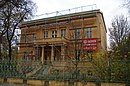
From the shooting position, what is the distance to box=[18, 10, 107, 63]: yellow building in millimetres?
30470

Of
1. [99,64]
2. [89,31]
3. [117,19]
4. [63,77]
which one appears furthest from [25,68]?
[117,19]

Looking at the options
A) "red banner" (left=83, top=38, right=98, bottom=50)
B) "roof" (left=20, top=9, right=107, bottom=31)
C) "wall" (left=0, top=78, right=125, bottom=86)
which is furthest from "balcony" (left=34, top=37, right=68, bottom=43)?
"wall" (left=0, top=78, right=125, bottom=86)

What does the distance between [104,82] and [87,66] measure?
230 centimetres

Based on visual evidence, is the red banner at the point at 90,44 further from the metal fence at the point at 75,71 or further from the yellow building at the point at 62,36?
the metal fence at the point at 75,71

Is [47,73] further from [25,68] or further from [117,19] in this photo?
[117,19]

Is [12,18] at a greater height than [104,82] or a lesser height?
greater

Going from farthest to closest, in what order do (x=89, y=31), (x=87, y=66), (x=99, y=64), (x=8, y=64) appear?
(x=89, y=31), (x=8, y=64), (x=87, y=66), (x=99, y=64)

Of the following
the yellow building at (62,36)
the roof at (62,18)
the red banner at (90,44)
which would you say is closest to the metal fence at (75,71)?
the red banner at (90,44)

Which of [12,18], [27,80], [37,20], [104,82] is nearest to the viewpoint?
[104,82]

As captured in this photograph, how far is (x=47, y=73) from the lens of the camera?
16000 millimetres

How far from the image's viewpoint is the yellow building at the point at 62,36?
30470 millimetres

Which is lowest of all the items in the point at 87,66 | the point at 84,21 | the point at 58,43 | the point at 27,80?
the point at 27,80

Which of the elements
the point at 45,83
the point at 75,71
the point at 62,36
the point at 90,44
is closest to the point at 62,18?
the point at 62,36

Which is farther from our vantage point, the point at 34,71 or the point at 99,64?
the point at 34,71
